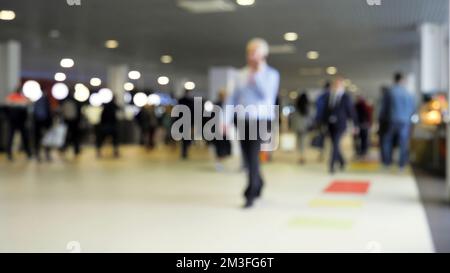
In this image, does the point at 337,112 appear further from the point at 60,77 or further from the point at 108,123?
the point at 60,77

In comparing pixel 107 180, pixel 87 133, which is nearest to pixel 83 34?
pixel 107 180

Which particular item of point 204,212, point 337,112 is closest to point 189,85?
point 204,212

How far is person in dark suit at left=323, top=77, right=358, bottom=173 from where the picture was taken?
752 cm

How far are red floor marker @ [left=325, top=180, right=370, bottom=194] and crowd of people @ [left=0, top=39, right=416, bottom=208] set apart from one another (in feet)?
3.70

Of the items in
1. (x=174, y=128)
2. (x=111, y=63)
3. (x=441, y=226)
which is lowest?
(x=441, y=226)

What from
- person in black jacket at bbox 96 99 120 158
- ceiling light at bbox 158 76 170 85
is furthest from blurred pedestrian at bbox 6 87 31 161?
ceiling light at bbox 158 76 170 85

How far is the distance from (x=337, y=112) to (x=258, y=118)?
343 centimetres

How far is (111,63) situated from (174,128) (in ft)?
2.87

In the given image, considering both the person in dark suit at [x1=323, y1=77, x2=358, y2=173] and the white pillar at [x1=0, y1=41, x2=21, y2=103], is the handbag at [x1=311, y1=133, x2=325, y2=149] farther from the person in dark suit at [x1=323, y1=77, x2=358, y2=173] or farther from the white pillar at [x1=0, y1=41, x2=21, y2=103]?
the white pillar at [x1=0, y1=41, x2=21, y2=103]

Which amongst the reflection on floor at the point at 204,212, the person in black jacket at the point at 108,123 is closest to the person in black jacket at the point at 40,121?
the person in black jacket at the point at 108,123

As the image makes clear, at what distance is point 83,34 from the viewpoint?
11.2ft

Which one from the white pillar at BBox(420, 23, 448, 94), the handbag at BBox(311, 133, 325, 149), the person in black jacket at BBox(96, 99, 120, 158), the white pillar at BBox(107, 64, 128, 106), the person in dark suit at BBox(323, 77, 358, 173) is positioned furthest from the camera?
the person in black jacket at BBox(96, 99, 120, 158)

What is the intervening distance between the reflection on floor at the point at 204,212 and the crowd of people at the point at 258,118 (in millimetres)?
544

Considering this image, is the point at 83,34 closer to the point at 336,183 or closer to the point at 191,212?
the point at 191,212
